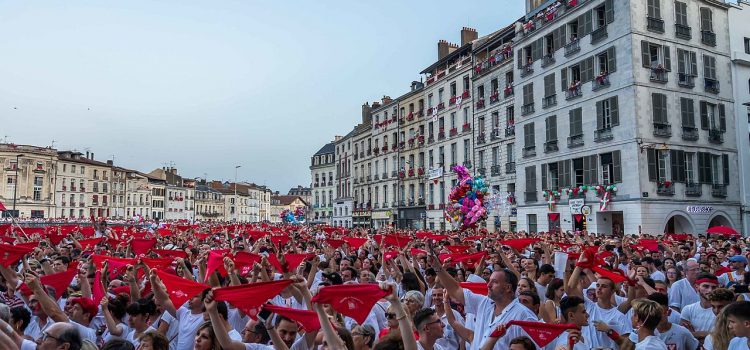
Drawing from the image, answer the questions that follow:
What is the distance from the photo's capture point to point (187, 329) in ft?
22.2

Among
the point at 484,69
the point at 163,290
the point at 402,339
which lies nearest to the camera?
the point at 402,339

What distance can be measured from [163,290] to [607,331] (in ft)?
17.1

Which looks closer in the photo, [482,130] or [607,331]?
[607,331]

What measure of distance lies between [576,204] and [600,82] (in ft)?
21.8

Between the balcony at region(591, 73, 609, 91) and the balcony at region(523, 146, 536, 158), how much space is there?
625 centimetres

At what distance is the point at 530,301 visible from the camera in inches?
246

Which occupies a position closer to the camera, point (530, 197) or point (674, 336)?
point (674, 336)

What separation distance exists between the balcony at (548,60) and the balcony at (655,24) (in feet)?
19.4

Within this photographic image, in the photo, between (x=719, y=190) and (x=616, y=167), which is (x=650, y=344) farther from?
(x=719, y=190)

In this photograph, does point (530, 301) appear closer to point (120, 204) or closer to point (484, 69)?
point (484, 69)

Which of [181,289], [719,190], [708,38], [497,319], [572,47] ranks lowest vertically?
[497,319]

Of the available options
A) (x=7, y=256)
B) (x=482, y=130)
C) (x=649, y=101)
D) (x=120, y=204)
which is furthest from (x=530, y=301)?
(x=120, y=204)

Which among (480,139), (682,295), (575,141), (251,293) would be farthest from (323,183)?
(251,293)

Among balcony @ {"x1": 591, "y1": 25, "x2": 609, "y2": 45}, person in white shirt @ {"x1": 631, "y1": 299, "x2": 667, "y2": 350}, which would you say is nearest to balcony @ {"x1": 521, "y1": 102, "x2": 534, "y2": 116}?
balcony @ {"x1": 591, "y1": 25, "x2": 609, "y2": 45}
